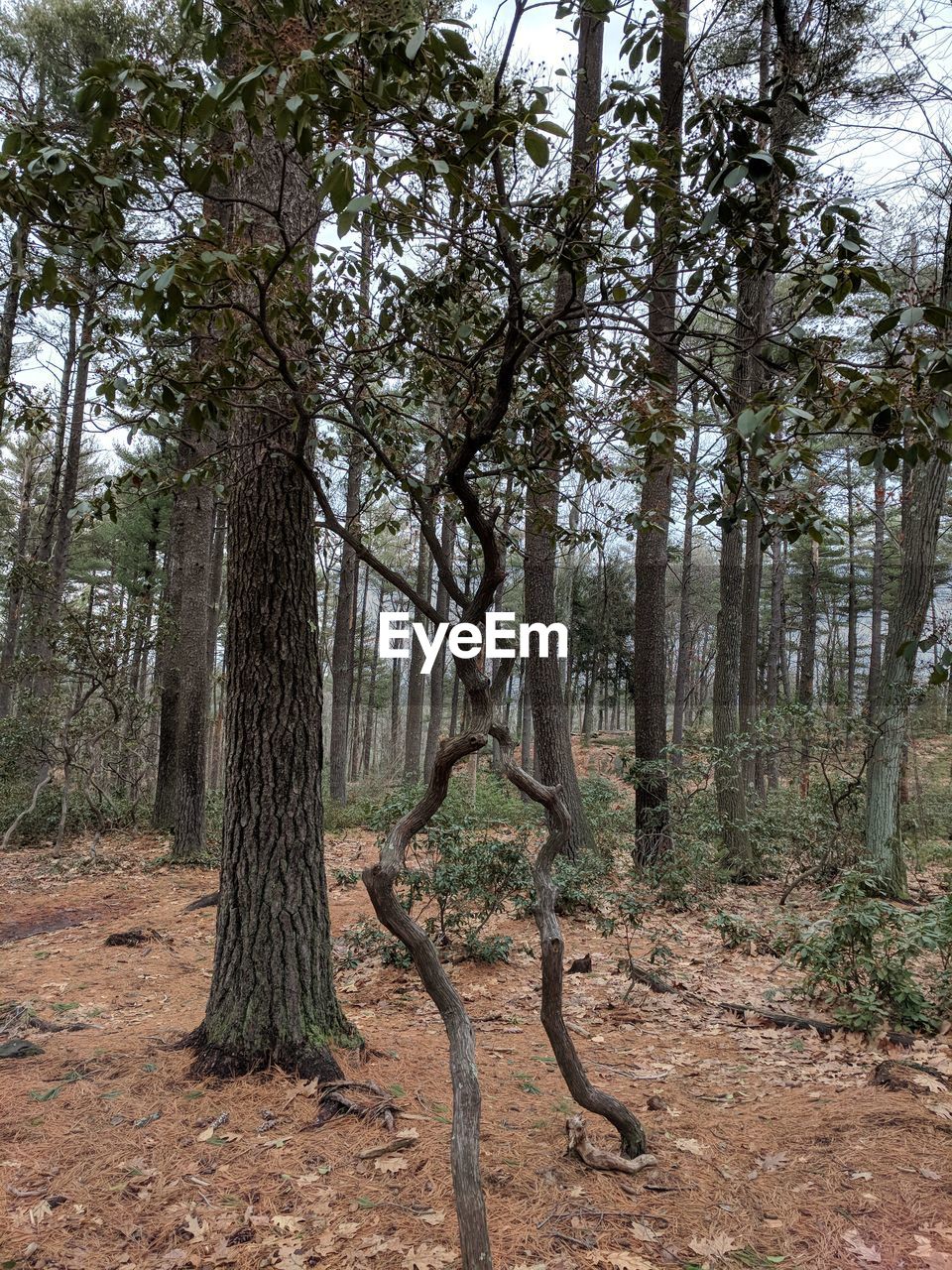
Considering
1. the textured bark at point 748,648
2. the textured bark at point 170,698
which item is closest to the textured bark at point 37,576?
the textured bark at point 170,698

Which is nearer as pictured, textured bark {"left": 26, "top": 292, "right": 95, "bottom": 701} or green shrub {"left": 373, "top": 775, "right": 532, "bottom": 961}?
green shrub {"left": 373, "top": 775, "right": 532, "bottom": 961}

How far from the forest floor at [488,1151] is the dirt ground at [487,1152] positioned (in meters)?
0.01

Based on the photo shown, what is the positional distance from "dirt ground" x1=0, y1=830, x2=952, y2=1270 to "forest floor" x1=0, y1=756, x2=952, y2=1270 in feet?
0.03

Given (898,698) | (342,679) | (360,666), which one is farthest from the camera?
(360,666)

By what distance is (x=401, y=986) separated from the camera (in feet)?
17.9

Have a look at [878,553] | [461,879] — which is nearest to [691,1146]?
[461,879]

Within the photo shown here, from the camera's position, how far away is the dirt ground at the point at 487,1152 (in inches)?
99.4

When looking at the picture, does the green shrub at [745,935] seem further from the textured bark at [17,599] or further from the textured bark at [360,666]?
the textured bark at [360,666]

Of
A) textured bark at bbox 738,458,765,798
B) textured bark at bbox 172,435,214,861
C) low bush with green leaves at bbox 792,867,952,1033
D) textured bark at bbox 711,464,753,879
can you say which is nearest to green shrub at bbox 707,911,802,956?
low bush with green leaves at bbox 792,867,952,1033

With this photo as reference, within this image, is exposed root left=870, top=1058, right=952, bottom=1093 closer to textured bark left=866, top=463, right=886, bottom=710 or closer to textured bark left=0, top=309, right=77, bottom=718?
textured bark left=0, top=309, right=77, bottom=718

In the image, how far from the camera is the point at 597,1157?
9.66 ft

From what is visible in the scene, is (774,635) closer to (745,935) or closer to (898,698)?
(898,698)

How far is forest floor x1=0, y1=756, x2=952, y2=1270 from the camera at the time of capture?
8.29 feet

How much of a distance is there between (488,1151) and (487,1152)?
1cm
